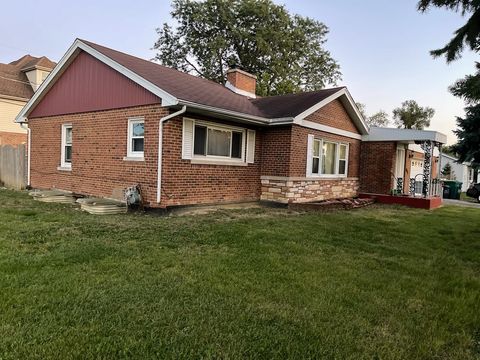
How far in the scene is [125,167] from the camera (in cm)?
1009

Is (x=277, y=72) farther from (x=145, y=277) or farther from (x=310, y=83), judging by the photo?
(x=145, y=277)

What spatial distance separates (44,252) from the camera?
5.05 m

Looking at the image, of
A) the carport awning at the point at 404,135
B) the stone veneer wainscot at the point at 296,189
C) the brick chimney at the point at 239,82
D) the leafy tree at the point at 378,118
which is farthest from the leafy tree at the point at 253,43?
the leafy tree at the point at 378,118

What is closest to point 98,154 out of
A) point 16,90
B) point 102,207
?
point 102,207

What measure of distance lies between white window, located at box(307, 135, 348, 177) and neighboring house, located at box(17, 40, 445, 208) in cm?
4

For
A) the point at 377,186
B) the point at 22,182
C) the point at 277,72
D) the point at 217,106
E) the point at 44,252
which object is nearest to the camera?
the point at 44,252

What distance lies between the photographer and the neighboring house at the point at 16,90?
23781mm

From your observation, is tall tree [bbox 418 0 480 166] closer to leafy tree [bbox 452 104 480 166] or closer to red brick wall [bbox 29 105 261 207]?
red brick wall [bbox 29 105 261 207]

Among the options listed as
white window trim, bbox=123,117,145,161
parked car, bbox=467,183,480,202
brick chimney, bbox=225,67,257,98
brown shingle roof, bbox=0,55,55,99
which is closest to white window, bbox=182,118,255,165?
white window trim, bbox=123,117,145,161

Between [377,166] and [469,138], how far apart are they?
281 inches

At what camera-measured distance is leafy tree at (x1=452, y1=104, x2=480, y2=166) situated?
60.6ft

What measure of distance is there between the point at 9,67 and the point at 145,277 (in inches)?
1210

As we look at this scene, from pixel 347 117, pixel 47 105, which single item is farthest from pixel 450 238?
pixel 47 105

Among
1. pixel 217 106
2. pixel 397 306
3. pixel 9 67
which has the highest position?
pixel 9 67
